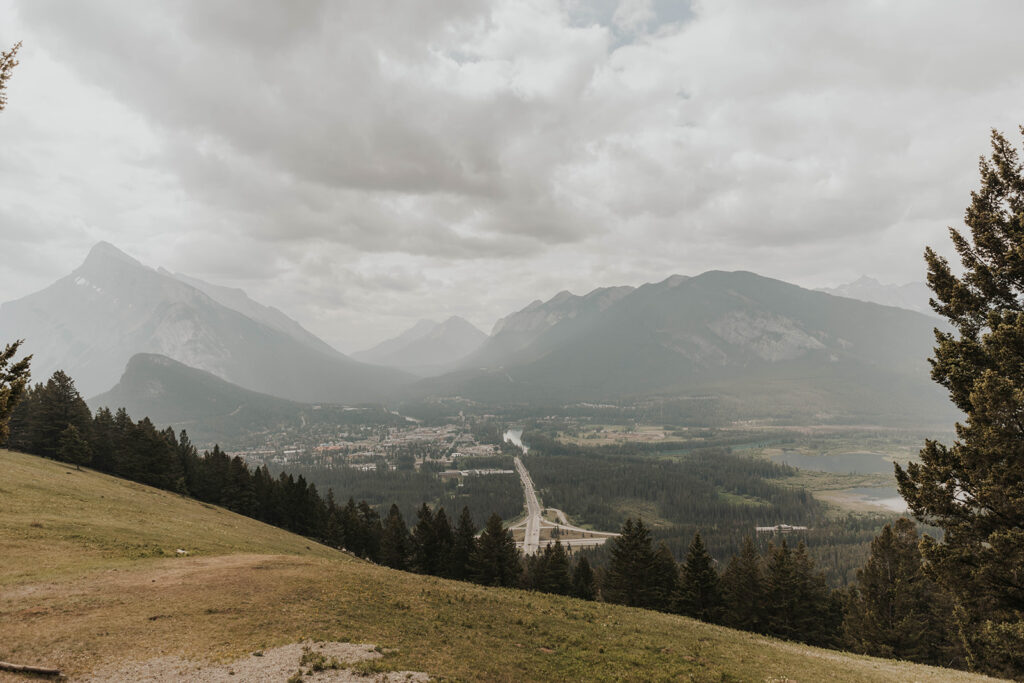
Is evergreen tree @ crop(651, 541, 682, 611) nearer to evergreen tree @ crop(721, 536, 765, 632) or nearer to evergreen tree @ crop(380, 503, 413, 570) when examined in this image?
evergreen tree @ crop(721, 536, 765, 632)

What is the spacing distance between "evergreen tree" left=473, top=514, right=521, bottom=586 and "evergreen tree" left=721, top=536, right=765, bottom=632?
80.7ft

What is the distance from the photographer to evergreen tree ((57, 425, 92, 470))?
63.3 metres

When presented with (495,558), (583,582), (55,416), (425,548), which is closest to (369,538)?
(425,548)

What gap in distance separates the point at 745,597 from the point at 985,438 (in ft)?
122

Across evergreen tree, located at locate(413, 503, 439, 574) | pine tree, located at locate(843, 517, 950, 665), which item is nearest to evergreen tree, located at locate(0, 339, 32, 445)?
evergreen tree, located at locate(413, 503, 439, 574)

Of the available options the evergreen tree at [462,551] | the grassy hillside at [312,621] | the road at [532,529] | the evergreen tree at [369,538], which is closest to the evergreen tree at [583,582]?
the evergreen tree at [462,551]

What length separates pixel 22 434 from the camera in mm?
66125

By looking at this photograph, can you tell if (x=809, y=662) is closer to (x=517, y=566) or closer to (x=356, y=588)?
(x=356, y=588)

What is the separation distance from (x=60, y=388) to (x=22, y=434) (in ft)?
27.0

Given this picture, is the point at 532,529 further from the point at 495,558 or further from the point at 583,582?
the point at 495,558

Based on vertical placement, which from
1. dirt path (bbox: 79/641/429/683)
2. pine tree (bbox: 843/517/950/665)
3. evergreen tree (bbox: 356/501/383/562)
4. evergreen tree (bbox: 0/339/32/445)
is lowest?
evergreen tree (bbox: 356/501/383/562)

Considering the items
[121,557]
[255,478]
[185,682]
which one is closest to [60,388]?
[255,478]

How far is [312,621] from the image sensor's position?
19.9 meters

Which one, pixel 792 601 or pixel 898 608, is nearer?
pixel 898 608
